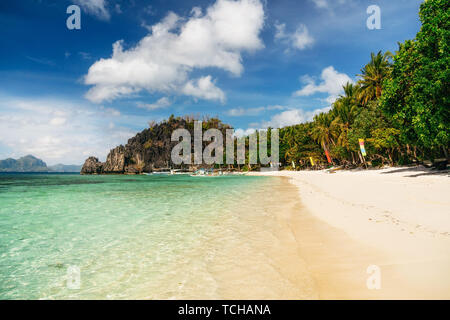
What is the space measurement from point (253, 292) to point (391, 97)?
23238 mm

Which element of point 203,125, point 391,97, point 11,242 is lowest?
point 11,242

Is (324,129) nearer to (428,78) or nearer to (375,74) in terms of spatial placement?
(375,74)

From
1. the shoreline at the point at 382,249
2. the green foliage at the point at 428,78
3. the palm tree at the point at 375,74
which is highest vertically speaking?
the palm tree at the point at 375,74

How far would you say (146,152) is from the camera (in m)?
162

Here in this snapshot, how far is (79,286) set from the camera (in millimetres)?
4449

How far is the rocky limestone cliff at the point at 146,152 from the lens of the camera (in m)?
148

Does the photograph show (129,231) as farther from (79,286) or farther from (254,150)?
(254,150)

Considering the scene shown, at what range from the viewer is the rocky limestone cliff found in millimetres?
147750

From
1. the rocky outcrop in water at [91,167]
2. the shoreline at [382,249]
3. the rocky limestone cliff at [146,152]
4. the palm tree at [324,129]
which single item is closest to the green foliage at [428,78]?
the shoreline at [382,249]

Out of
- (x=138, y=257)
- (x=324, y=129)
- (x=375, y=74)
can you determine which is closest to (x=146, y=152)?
(x=324, y=129)

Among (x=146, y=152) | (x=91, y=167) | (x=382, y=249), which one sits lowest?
(x=382, y=249)

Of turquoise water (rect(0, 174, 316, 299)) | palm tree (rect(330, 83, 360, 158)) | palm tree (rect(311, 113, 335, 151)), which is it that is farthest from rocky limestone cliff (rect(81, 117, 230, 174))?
turquoise water (rect(0, 174, 316, 299))

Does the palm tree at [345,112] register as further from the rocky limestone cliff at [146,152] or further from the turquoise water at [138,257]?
the rocky limestone cliff at [146,152]
